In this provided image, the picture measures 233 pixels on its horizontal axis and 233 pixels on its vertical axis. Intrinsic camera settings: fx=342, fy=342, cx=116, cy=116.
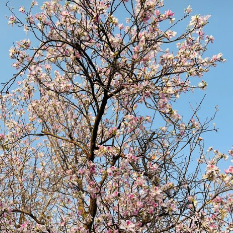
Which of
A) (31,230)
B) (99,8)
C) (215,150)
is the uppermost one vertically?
(99,8)

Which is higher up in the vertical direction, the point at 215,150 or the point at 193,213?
the point at 215,150

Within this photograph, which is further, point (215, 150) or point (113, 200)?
point (215, 150)

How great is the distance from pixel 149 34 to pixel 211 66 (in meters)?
1.22

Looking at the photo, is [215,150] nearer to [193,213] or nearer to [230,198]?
[230,198]

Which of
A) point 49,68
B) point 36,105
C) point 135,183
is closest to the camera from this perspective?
point 135,183

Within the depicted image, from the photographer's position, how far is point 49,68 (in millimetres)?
7629

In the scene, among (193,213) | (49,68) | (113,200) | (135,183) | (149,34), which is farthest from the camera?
(49,68)

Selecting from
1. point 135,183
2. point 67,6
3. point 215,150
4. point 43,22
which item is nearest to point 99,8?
point 67,6

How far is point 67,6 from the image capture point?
564cm

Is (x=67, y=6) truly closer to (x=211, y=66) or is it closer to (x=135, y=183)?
(x=211, y=66)

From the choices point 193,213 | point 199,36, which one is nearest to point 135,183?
point 193,213

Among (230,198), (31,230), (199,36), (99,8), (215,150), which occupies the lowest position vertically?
(31,230)

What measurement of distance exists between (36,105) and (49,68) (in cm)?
126

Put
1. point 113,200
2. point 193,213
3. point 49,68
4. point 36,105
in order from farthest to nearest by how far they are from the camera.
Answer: point 36,105 → point 49,68 → point 113,200 → point 193,213
